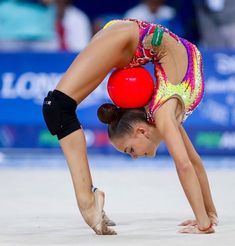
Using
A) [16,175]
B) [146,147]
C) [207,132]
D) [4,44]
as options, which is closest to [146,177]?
[16,175]

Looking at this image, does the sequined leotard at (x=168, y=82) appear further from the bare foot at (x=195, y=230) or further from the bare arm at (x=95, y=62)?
the bare foot at (x=195, y=230)

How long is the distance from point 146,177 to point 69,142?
2.23 m

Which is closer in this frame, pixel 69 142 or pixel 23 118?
pixel 69 142

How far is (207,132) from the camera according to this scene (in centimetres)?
750

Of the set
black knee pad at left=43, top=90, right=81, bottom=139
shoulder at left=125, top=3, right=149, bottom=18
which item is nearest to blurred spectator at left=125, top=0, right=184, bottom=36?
shoulder at left=125, top=3, right=149, bottom=18

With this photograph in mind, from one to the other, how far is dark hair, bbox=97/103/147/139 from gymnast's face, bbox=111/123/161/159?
0.02 meters

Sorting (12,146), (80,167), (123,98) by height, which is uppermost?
(123,98)

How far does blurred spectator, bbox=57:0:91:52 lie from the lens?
8.40m

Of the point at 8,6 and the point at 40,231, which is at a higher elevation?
the point at 40,231

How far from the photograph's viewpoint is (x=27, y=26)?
832 cm

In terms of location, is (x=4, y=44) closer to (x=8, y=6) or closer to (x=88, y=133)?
(x=8, y=6)

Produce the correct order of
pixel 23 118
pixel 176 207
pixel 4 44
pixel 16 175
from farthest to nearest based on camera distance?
pixel 4 44 < pixel 23 118 < pixel 16 175 < pixel 176 207

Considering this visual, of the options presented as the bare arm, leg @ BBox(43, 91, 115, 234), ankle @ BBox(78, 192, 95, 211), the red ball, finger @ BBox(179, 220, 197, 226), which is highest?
the bare arm

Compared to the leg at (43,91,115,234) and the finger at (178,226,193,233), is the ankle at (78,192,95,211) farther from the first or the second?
the finger at (178,226,193,233)
